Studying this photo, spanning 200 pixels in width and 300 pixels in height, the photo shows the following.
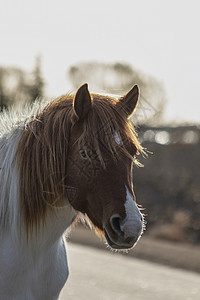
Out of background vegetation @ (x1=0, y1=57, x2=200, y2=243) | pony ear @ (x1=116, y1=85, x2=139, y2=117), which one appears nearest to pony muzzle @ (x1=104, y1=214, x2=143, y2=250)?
pony ear @ (x1=116, y1=85, x2=139, y2=117)

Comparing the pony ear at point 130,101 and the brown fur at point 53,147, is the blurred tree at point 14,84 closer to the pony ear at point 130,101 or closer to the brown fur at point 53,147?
the pony ear at point 130,101

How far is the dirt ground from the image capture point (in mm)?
10977

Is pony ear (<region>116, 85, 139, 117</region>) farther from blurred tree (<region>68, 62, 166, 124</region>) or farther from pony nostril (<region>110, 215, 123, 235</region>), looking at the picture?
blurred tree (<region>68, 62, 166, 124</region>)

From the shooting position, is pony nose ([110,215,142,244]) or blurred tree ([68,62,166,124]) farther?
blurred tree ([68,62,166,124])

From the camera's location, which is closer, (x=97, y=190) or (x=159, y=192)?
(x=97, y=190)

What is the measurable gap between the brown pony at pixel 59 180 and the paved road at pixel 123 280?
387 cm

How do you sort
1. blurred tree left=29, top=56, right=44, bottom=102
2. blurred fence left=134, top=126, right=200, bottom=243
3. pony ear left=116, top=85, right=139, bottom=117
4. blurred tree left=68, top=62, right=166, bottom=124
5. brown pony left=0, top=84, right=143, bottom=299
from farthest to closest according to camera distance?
blurred tree left=68, top=62, right=166, bottom=124 < blurred tree left=29, top=56, right=44, bottom=102 < blurred fence left=134, top=126, right=200, bottom=243 < pony ear left=116, top=85, right=139, bottom=117 < brown pony left=0, top=84, right=143, bottom=299

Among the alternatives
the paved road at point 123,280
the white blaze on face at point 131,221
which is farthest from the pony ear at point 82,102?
the paved road at point 123,280

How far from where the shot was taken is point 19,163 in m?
3.12

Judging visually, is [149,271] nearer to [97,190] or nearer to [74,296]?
[74,296]

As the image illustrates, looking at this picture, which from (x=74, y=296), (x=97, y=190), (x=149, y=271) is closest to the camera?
(x=97, y=190)

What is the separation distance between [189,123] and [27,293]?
1658 centimetres

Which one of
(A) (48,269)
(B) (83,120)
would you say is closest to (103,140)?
(B) (83,120)

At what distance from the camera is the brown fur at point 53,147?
300 cm
